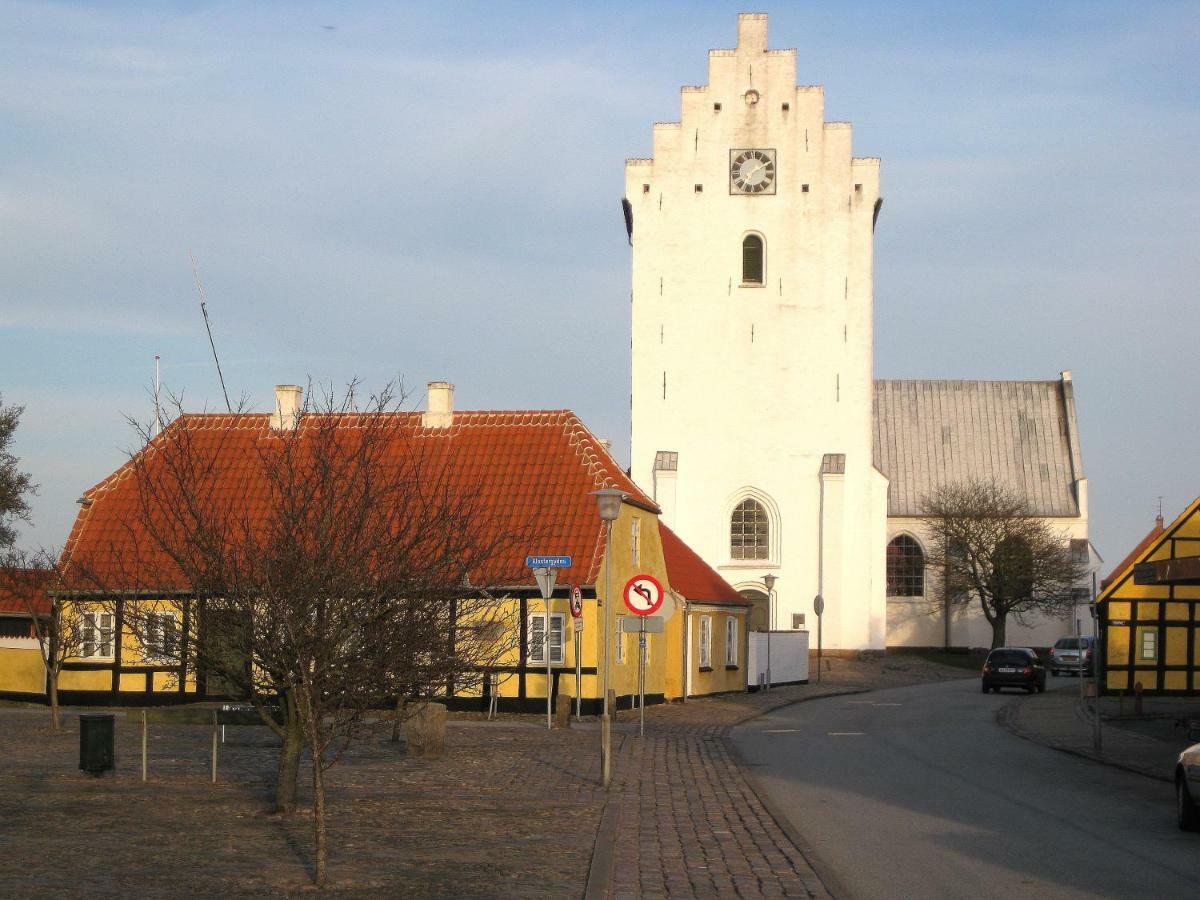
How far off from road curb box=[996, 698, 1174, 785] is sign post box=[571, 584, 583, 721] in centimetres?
837

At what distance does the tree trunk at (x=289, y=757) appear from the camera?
1475 centimetres

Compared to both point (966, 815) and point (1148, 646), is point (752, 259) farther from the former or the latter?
point (966, 815)

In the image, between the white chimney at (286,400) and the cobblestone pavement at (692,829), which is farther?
the white chimney at (286,400)

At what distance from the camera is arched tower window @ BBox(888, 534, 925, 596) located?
236ft

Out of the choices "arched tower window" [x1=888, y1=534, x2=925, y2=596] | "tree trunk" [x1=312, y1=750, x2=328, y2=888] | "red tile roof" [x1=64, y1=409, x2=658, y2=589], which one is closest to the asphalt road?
"tree trunk" [x1=312, y1=750, x2=328, y2=888]

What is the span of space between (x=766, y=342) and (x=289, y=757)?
44956 millimetres

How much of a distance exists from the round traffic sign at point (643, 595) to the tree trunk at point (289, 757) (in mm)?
8689

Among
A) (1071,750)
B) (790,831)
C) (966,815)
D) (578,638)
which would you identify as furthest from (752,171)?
(790,831)

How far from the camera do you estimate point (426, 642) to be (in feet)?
45.0

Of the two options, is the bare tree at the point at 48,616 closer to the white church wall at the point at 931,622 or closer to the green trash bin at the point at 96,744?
the green trash bin at the point at 96,744

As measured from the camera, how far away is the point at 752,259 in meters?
59.0

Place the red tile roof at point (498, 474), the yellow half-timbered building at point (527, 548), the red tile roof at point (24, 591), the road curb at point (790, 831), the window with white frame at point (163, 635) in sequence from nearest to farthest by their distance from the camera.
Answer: the road curb at point (790, 831)
the window with white frame at point (163, 635)
the red tile roof at point (24, 591)
the yellow half-timbered building at point (527, 548)
the red tile roof at point (498, 474)

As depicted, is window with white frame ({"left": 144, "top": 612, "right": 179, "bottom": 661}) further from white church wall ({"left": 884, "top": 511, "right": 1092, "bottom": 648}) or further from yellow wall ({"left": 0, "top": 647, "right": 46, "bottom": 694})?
white church wall ({"left": 884, "top": 511, "right": 1092, "bottom": 648})

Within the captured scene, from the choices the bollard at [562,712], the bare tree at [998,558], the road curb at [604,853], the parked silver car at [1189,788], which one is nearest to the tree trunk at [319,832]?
the road curb at [604,853]
